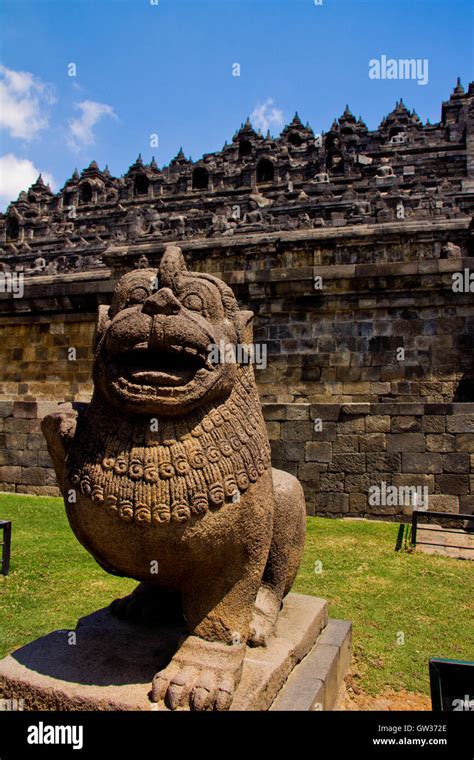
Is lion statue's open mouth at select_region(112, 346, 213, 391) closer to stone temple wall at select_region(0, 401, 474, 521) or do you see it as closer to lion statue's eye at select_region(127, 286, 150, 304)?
lion statue's eye at select_region(127, 286, 150, 304)

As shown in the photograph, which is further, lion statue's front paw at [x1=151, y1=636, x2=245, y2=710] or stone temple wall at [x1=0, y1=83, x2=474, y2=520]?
stone temple wall at [x1=0, y1=83, x2=474, y2=520]

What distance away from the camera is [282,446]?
868 cm

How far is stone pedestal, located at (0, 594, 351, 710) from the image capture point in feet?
8.51

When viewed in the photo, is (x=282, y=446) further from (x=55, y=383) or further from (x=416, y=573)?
(x=55, y=383)

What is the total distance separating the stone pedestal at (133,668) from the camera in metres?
2.59

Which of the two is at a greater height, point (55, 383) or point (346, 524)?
point (55, 383)

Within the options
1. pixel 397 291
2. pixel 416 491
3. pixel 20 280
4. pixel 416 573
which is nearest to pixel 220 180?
pixel 20 280

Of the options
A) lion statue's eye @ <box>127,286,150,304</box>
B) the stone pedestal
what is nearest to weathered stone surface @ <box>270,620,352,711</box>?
the stone pedestal

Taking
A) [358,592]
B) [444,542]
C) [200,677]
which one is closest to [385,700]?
[200,677]

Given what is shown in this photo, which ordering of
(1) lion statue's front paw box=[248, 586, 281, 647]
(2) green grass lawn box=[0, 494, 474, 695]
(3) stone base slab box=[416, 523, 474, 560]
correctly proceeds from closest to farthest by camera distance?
(1) lion statue's front paw box=[248, 586, 281, 647] → (2) green grass lawn box=[0, 494, 474, 695] → (3) stone base slab box=[416, 523, 474, 560]

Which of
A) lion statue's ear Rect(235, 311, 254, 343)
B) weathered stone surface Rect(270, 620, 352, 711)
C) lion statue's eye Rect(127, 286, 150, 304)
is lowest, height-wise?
weathered stone surface Rect(270, 620, 352, 711)

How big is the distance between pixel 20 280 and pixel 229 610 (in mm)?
10580

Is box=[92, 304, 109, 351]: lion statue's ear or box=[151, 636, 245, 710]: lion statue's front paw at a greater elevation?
box=[92, 304, 109, 351]: lion statue's ear

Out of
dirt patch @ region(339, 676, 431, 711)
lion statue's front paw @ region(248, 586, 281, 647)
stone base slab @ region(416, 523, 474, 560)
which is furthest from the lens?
stone base slab @ region(416, 523, 474, 560)
